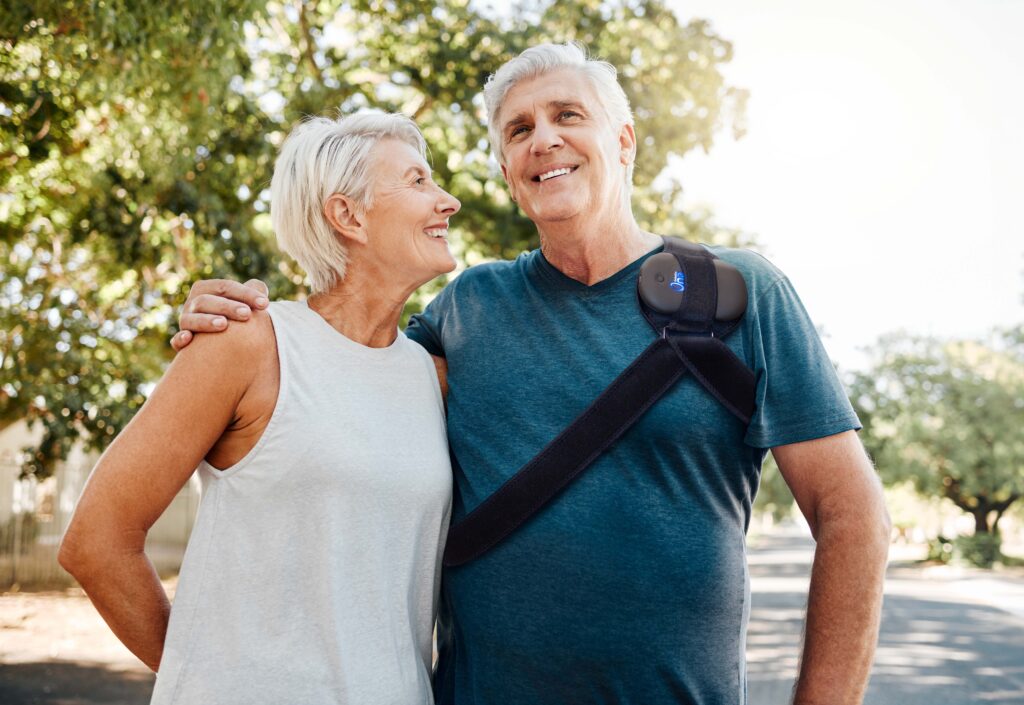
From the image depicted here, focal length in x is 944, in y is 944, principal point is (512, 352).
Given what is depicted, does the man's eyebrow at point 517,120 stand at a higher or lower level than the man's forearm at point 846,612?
higher

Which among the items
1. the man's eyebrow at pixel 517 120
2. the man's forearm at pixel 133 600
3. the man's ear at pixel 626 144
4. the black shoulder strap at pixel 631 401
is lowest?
the man's forearm at pixel 133 600

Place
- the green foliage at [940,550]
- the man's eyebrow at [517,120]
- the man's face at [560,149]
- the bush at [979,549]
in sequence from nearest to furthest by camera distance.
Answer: the man's face at [560,149] < the man's eyebrow at [517,120] < the bush at [979,549] < the green foliage at [940,550]

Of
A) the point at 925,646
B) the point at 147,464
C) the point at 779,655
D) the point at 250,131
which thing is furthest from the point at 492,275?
the point at 925,646

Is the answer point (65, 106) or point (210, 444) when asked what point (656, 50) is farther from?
point (210, 444)

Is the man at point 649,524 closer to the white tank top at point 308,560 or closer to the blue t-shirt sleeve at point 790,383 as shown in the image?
the blue t-shirt sleeve at point 790,383

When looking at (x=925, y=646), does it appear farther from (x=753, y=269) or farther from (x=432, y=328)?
(x=753, y=269)

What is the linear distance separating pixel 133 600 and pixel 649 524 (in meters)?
1.24

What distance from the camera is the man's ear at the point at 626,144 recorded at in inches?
115

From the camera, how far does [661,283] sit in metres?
2.36

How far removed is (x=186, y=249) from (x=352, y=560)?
36.3ft

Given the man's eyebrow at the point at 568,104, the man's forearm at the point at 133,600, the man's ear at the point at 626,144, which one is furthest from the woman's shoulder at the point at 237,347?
the man's ear at the point at 626,144

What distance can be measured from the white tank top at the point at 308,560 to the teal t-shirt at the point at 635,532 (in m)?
0.17

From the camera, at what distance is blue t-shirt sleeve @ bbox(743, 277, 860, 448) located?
2154 millimetres

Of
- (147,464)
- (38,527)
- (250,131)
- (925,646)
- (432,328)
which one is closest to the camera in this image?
(147,464)
